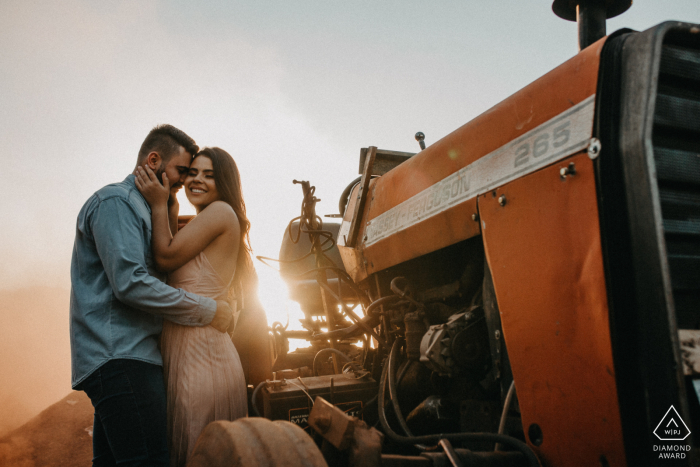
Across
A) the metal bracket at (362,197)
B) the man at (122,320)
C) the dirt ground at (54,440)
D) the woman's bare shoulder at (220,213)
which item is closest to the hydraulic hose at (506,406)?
the man at (122,320)

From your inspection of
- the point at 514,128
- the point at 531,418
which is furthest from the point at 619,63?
the point at 531,418

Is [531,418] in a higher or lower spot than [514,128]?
lower

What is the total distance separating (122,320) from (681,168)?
1820 millimetres

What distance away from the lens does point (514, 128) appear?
5.23 feet

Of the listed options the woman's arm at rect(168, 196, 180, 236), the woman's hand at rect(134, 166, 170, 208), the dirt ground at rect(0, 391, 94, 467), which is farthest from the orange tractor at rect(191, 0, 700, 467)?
the dirt ground at rect(0, 391, 94, 467)

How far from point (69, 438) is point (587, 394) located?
629cm

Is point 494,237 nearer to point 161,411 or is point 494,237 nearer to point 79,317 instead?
point 161,411

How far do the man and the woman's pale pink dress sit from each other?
2.5 inches

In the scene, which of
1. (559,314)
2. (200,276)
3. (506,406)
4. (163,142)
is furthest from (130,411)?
(559,314)

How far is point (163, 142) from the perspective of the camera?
6.50ft

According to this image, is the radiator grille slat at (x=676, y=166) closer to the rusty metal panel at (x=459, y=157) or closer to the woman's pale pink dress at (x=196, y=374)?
the rusty metal panel at (x=459, y=157)

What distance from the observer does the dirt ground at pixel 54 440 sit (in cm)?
505

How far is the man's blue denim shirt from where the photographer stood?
1.58m

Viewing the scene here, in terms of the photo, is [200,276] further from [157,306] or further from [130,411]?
[130,411]
